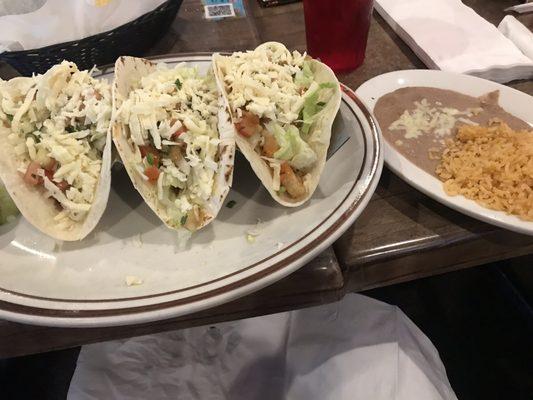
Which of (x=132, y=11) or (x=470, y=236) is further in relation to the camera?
(x=132, y=11)

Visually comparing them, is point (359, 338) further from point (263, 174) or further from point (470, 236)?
point (263, 174)

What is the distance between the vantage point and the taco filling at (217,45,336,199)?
106cm

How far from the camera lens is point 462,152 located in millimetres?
1188

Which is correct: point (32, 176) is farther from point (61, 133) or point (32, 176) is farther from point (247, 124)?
point (247, 124)

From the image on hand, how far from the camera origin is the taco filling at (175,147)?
102 cm

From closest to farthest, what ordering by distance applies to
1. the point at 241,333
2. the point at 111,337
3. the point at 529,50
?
the point at 111,337
the point at 241,333
the point at 529,50

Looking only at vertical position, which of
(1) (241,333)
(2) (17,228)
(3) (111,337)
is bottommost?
(1) (241,333)

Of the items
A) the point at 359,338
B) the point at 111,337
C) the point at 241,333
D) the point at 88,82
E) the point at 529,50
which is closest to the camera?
the point at 111,337

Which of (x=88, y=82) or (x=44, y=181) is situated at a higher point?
(x=88, y=82)

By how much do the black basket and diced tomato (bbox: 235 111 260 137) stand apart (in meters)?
0.68

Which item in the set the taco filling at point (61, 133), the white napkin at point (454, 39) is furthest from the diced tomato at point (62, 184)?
the white napkin at point (454, 39)

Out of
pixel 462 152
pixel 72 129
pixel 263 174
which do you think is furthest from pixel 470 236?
pixel 72 129

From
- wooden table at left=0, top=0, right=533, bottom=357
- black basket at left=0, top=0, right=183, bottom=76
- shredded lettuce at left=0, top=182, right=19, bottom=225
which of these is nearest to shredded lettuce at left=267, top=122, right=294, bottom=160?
wooden table at left=0, top=0, right=533, bottom=357

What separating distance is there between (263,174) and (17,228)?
546mm
